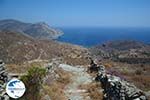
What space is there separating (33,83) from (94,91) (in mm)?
4822

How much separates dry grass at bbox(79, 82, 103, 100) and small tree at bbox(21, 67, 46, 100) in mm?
3563

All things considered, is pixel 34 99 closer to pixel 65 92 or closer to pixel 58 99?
pixel 58 99

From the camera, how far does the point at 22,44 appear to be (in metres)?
106

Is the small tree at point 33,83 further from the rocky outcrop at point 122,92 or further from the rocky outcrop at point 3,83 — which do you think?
the rocky outcrop at point 122,92

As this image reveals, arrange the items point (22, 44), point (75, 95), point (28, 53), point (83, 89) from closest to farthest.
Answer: point (75, 95) < point (83, 89) < point (28, 53) < point (22, 44)

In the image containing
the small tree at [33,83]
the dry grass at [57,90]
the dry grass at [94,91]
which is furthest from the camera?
the dry grass at [94,91]

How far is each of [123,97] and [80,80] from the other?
12477 mm

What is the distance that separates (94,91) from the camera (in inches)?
900

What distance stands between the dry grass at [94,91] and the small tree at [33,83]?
356 cm

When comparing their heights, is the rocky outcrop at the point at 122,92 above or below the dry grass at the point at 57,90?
above

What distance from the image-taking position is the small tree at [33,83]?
1934cm

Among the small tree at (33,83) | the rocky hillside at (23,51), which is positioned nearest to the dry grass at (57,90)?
the small tree at (33,83)

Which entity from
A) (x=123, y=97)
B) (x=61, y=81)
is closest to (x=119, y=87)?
(x=123, y=97)

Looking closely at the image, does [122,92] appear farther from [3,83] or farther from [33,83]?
[3,83]
